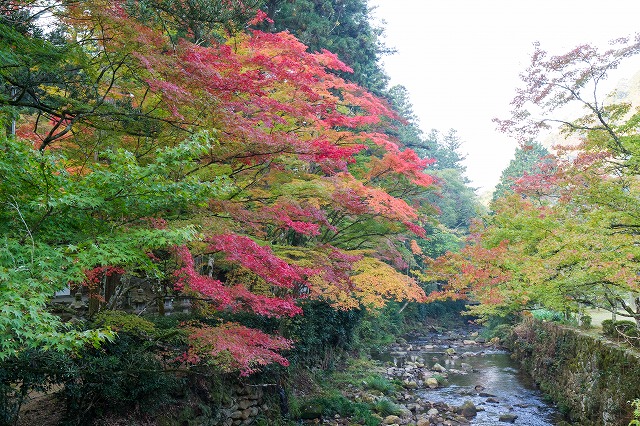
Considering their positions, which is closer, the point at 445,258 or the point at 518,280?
the point at 518,280

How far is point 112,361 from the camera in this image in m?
6.94

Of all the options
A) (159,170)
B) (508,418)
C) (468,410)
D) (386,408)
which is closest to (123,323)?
(159,170)

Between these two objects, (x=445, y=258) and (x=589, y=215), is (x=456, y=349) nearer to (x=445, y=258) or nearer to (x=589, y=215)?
(x=445, y=258)

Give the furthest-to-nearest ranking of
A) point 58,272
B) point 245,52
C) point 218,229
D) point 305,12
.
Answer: point 305,12 → point 245,52 → point 218,229 → point 58,272

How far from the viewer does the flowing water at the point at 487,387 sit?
537 inches

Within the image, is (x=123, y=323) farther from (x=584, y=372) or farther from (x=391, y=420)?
(x=584, y=372)

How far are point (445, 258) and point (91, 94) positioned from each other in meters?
14.2

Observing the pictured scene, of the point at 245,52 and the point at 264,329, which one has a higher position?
the point at 245,52

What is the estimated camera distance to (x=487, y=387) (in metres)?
17.0

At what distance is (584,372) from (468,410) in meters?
3.49

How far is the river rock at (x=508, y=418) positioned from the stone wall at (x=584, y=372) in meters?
1.53

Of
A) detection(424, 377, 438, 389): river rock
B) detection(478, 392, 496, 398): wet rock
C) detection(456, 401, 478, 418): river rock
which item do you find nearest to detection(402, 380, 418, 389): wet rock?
detection(424, 377, 438, 389): river rock

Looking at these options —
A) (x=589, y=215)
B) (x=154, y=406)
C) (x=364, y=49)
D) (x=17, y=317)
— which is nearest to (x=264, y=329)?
(x=154, y=406)

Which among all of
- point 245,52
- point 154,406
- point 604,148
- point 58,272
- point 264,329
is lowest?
point 154,406
